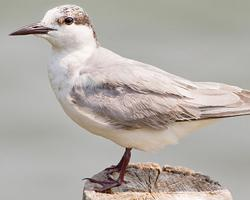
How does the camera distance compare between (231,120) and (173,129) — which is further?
(231,120)

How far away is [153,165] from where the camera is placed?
7.63 m

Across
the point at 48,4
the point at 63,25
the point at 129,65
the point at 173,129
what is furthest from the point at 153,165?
the point at 48,4

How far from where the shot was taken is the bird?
7.45 m

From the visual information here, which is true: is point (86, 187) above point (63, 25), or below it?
below

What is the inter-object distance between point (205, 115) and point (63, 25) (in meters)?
1.26

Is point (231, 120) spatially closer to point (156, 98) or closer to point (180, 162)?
point (180, 162)

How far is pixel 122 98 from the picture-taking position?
7.47 meters

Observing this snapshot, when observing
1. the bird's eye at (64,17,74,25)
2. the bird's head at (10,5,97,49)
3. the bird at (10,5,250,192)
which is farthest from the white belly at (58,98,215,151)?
the bird's eye at (64,17,74,25)

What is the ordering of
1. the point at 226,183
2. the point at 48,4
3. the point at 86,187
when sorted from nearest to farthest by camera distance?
1. the point at 86,187
2. the point at 226,183
3. the point at 48,4

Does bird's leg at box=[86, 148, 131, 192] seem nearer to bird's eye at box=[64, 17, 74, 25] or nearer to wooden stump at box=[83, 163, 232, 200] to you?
wooden stump at box=[83, 163, 232, 200]

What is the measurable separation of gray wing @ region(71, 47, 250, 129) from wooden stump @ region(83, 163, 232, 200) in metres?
0.36

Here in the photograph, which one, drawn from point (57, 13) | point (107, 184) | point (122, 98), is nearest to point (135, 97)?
point (122, 98)

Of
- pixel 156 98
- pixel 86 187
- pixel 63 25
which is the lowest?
pixel 86 187

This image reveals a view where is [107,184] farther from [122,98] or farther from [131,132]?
[122,98]
